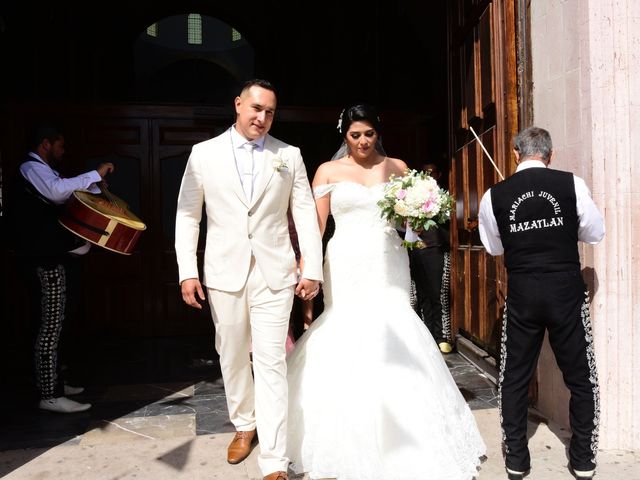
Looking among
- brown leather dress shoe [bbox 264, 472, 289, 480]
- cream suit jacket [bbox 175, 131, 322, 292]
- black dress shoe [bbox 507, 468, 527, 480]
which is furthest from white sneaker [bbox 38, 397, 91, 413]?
black dress shoe [bbox 507, 468, 527, 480]

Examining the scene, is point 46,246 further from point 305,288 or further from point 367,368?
point 367,368

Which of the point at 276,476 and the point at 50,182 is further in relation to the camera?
the point at 50,182

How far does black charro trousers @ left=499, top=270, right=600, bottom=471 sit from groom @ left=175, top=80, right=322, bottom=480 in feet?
3.96

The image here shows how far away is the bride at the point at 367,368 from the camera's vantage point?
3109 mm

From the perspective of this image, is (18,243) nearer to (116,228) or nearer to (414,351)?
(116,228)

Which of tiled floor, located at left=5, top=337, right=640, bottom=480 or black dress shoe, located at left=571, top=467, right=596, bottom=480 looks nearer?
black dress shoe, located at left=571, top=467, right=596, bottom=480

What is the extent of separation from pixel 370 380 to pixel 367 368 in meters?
0.08

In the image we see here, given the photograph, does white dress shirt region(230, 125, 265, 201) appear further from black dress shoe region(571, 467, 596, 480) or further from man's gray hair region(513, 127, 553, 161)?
black dress shoe region(571, 467, 596, 480)

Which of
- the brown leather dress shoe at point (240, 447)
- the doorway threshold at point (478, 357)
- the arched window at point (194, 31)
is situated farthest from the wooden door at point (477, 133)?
the arched window at point (194, 31)

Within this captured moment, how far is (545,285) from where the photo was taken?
3.06 m

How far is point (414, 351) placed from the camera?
343 centimetres

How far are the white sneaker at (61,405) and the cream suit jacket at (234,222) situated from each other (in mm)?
2036

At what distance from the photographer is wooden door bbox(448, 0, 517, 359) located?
4516 millimetres

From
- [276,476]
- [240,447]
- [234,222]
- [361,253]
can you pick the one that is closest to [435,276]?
[361,253]
